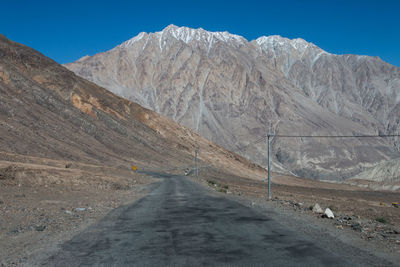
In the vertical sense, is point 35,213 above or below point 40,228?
above

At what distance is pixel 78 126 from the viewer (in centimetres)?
8181

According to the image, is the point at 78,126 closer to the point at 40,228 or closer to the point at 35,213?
the point at 35,213

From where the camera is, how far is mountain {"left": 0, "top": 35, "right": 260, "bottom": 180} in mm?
62516

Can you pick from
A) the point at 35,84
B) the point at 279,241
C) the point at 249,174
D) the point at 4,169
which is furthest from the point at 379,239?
the point at 249,174

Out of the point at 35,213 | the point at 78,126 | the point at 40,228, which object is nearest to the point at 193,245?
the point at 40,228

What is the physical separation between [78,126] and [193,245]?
76819 mm

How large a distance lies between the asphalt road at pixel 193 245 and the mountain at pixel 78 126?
29.9 meters

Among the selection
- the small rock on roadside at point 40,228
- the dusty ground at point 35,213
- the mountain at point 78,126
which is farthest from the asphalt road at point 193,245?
the mountain at point 78,126

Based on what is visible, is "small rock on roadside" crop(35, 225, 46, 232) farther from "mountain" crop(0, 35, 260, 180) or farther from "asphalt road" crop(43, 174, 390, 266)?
"mountain" crop(0, 35, 260, 180)

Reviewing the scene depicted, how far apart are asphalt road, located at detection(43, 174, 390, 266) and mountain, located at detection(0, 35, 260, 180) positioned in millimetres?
29933

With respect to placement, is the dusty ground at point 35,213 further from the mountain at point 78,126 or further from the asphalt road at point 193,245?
the mountain at point 78,126

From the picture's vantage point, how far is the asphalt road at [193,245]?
25.3 ft

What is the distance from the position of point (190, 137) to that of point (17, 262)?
118 m

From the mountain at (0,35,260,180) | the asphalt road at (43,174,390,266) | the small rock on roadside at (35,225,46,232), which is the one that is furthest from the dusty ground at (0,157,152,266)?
the mountain at (0,35,260,180)
